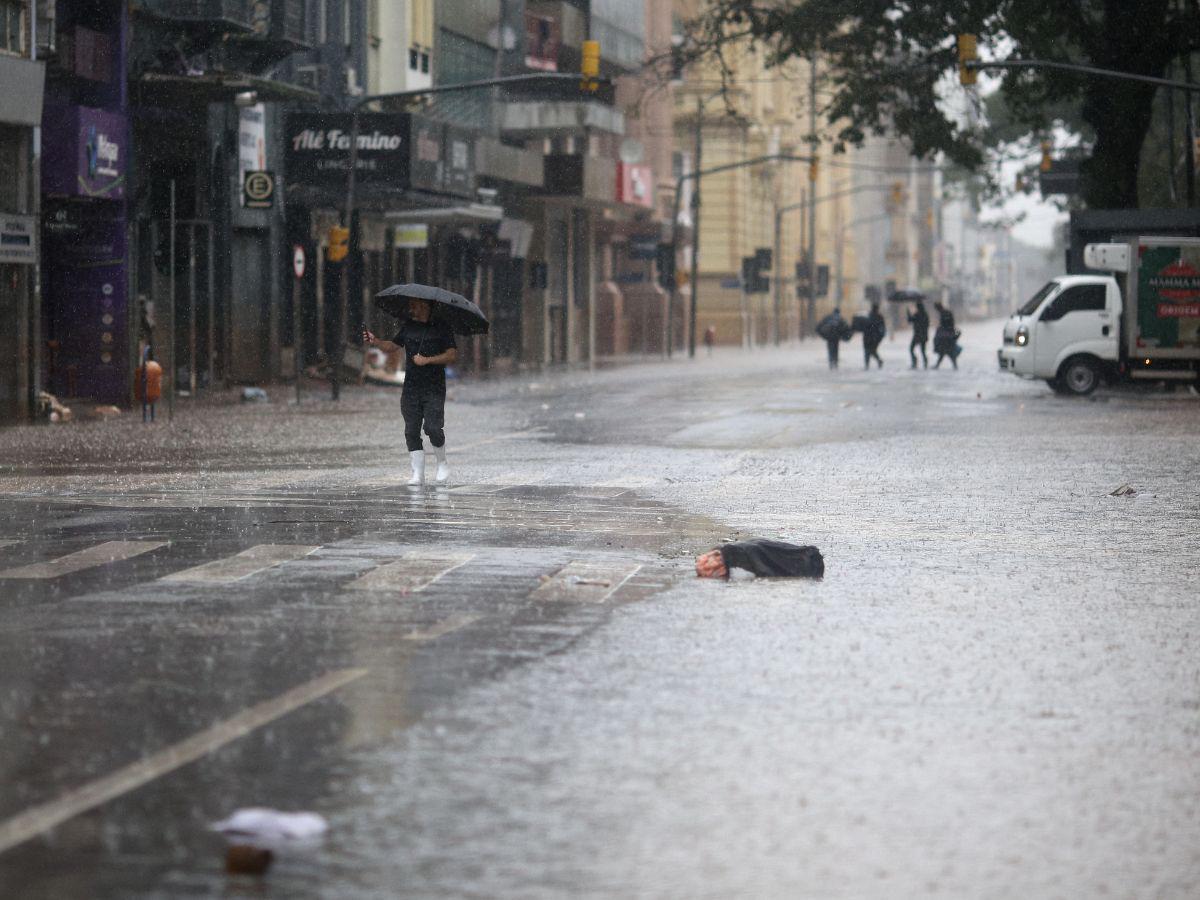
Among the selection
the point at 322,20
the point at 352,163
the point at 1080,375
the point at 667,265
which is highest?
the point at 322,20

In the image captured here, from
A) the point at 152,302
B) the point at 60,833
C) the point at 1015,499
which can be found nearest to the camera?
the point at 60,833

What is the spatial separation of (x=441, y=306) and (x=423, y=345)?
0.45 m

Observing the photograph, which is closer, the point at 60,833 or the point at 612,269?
Result: the point at 60,833

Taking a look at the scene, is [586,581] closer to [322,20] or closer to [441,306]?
[441,306]

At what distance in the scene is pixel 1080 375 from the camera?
131 feet

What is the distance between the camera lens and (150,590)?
1182 centimetres

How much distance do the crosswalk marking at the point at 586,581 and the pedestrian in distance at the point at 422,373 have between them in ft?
19.9

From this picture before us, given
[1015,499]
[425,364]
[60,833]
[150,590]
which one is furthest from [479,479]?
[60,833]

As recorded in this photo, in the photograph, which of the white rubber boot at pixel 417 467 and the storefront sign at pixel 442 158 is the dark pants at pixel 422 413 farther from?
the storefront sign at pixel 442 158

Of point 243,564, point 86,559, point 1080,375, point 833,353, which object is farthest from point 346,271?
point 243,564

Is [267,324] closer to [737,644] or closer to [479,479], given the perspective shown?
[479,479]

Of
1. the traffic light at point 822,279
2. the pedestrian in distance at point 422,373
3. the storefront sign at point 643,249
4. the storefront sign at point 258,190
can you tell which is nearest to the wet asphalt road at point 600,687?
the pedestrian in distance at point 422,373

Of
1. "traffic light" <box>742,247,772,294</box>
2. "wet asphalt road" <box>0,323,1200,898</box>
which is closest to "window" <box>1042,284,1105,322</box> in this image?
"wet asphalt road" <box>0,323,1200,898</box>

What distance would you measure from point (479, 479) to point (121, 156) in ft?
51.8
